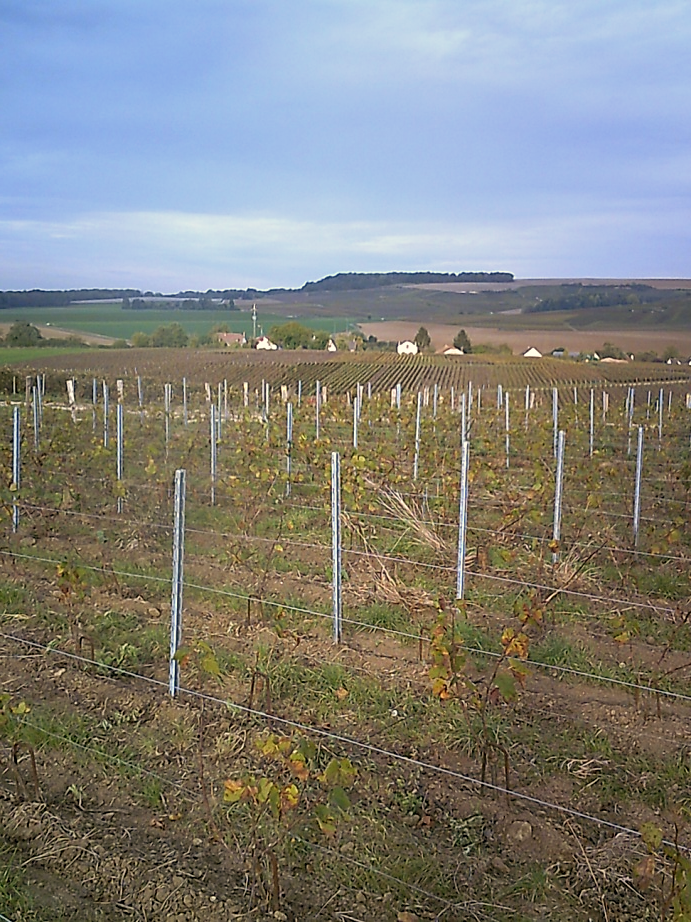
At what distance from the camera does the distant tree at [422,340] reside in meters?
49.5

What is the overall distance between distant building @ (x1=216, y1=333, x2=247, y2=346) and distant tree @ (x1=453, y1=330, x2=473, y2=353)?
41.6 feet

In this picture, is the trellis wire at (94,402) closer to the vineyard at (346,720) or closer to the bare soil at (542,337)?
the vineyard at (346,720)

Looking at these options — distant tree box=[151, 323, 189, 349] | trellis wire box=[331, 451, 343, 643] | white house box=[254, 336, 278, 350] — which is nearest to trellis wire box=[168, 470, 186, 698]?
trellis wire box=[331, 451, 343, 643]

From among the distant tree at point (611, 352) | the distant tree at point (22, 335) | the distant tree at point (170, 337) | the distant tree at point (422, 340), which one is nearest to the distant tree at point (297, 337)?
the distant tree at point (422, 340)

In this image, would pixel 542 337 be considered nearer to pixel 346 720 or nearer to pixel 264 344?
pixel 264 344

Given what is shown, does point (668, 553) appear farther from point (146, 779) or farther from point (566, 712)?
point (146, 779)

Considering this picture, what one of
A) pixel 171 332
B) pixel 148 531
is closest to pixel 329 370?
pixel 171 332

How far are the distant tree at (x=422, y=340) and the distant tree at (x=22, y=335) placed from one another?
21864mm

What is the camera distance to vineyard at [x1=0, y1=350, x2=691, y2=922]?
261cm

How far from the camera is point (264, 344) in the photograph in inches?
1781

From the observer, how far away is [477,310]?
49281 mm

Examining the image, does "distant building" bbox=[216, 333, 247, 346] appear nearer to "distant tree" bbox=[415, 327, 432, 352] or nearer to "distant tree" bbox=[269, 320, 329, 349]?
"distant tree" bbox=[269, 320, 329, 349]

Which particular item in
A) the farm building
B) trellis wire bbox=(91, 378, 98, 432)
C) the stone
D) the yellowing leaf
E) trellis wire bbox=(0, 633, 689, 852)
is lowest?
the stone

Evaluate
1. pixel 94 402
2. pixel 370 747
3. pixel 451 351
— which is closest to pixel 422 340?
pixel 451 351
